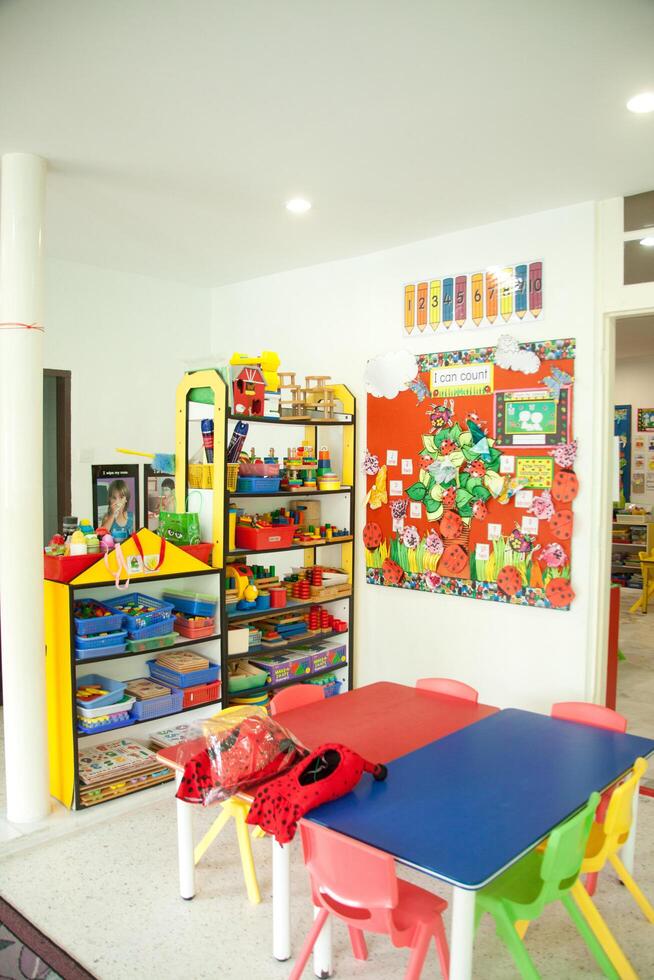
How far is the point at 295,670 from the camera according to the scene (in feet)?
15.2

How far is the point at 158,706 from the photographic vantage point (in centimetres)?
393

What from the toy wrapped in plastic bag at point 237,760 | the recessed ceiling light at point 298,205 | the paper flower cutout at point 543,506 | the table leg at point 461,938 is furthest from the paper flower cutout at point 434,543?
the table leg at point 461,938

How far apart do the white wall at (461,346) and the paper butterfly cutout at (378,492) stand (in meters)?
0.13

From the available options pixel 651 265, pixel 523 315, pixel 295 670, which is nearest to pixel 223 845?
pixel 295 670

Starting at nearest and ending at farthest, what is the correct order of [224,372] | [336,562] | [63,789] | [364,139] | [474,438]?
[364,139], [63,789], [224,372], [474,438], [336,562]

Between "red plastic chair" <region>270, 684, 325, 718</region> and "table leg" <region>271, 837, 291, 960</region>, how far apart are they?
2.48ft

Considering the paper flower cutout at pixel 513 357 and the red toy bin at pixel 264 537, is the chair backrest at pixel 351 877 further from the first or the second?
the paper flower cutout at pixel 513 357

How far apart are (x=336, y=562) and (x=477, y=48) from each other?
3360mm

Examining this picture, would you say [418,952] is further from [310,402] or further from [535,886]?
[310,402]

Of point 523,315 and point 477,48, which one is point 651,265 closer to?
point 523,315

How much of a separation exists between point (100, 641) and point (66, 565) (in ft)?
1.35

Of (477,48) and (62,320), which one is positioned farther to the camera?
(62,320)

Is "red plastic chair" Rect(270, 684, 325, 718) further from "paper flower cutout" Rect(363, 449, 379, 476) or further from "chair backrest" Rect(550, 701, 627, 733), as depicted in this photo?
"paper flower cutout" Rect(363, 449, 379, 476)

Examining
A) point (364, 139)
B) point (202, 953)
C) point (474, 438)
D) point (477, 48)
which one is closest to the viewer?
point (477, 48)
